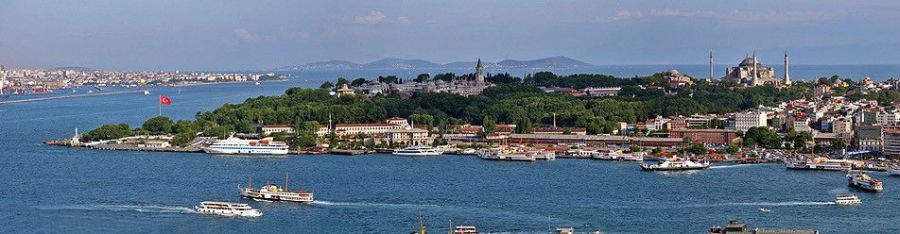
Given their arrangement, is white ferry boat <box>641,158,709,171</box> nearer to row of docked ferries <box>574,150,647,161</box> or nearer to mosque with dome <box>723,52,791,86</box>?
row of docked ferries <box>574,150,647,161</box>

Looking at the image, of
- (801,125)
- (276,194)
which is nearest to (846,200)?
(276,194)

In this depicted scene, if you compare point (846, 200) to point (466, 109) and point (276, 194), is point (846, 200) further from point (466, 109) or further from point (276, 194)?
point (466, 109)

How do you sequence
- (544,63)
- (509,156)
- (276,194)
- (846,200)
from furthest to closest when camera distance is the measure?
1. (544,63)
2. (509,156)
3. (276,194)
4. (846,200)

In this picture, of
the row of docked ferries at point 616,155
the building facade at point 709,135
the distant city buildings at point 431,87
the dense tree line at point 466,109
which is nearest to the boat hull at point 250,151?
the dense tree line at point 466,109

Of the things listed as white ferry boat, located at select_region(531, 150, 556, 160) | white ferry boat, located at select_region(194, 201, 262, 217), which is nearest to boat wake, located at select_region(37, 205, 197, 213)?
white ferry boat, located at select_region(194, 201, 262, 217)

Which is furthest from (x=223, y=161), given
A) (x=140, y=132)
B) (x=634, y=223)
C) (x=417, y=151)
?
(x=634, y=223)

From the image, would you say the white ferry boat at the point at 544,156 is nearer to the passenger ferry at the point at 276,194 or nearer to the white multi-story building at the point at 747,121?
the white multi-story building at the point at 747,121

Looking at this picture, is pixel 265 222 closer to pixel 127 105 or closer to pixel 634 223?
pixel 634 223

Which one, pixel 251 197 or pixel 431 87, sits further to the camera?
pixel 431 87
